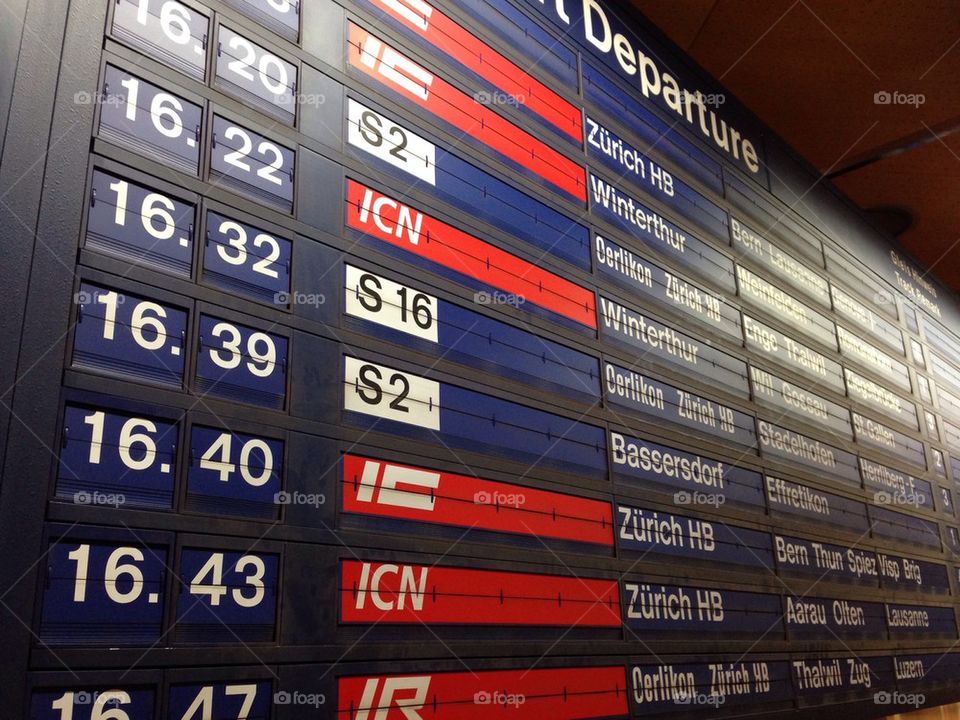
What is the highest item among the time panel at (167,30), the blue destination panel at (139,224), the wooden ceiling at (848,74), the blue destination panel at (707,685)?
the wooden ceiling at (848,74)

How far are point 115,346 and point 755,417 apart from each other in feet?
8.73

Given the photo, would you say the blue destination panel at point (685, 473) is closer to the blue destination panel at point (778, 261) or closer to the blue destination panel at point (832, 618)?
the blue destination panel at point (832, 618)

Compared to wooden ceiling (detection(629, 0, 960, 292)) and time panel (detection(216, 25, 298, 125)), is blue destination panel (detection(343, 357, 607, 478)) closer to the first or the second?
time panel (detection(216, 25, 298, 125))

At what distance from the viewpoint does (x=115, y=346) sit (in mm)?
1677

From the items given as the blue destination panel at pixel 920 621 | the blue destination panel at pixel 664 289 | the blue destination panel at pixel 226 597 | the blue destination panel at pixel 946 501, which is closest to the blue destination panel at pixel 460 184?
the blue destination panel at pixel 664 289

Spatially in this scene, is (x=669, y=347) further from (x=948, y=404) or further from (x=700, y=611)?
(x=948, y=404)

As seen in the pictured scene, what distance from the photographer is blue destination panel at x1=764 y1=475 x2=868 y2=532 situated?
3625 mm

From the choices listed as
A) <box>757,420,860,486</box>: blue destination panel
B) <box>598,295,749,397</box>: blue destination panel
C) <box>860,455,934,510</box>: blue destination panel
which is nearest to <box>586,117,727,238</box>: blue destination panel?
<box>598,295,749,397</box>: blue destination panel

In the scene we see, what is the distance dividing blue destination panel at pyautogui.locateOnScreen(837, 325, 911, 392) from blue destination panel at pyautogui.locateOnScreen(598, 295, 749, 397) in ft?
4.10

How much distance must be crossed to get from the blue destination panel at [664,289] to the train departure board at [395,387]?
0.05 feet

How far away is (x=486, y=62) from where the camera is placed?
276 cm

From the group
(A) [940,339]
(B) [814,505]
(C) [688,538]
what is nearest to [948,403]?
(A) [940,339]

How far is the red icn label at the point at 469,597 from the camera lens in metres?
1.97

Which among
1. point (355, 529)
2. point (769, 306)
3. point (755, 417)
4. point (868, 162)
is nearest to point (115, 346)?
point (355, 529)
